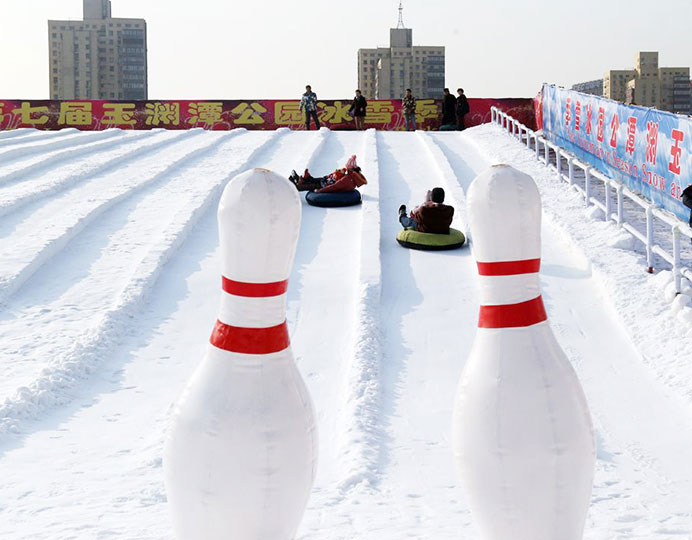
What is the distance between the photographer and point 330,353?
7516 mm

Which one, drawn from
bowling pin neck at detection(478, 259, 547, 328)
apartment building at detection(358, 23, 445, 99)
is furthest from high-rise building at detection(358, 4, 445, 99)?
bowling pin neck at detection(478, 259, 547, 328)

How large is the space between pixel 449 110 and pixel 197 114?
6705 mm

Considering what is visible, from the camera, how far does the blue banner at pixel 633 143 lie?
11089 mm

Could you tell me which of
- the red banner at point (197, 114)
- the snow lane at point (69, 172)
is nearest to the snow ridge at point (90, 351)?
the snow lane at point (69, 172)

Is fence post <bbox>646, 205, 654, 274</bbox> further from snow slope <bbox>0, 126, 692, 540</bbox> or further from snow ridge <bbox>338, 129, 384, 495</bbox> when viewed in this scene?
snow ridge <bbox>338, 129, 384, 495</bbox>

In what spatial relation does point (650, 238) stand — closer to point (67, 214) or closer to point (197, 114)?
point (67, 214)

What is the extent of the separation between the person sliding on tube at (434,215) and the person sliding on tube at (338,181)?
2.29m

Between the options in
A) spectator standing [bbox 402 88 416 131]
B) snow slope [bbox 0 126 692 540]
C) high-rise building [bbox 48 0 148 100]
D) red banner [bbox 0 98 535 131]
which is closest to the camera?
snow slope [bbox 0 126 692 540]

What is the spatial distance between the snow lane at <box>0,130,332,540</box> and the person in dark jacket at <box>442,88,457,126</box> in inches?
605

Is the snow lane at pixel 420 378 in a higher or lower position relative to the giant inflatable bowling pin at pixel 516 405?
lower

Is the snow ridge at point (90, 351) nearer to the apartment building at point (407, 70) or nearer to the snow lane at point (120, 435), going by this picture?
the snow lane at point (120, 435)

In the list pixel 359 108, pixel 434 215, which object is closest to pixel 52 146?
pixel 359 108

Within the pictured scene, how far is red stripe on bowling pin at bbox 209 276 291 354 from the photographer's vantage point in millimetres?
2383

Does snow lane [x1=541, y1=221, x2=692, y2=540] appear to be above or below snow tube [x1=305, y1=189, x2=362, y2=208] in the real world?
below
